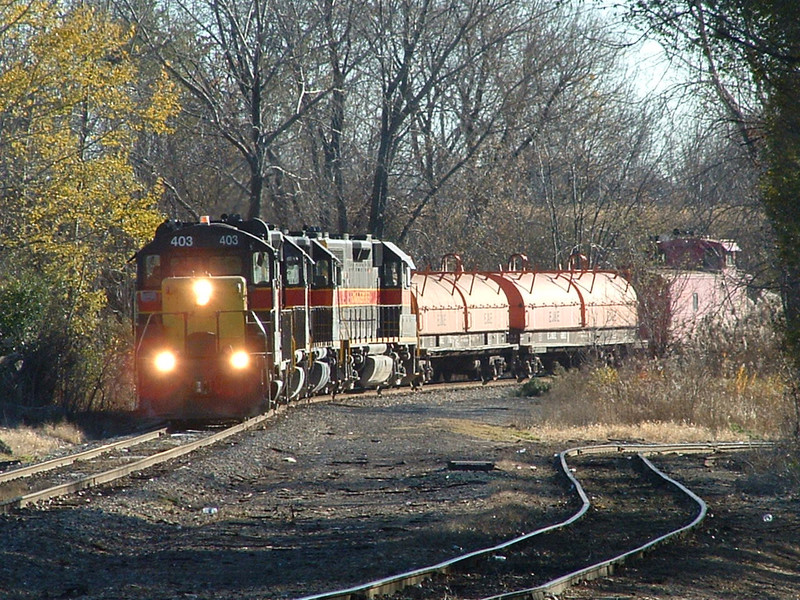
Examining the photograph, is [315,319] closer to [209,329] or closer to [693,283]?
[209,329]

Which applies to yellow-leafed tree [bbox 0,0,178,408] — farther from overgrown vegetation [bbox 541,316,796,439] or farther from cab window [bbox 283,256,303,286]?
overgrown vegetation [bbox 541,316,796,439]

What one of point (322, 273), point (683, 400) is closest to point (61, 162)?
point (322, 273)

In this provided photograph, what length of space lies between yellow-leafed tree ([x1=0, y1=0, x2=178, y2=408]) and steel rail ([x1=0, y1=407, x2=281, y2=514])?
6.65 m

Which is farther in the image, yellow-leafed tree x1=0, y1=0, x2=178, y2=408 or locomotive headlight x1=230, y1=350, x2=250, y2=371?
yellow-leafed tree x1=0, y1=0, x2=178, y2=408

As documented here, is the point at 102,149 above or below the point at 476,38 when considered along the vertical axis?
below

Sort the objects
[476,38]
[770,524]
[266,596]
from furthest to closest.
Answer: [476,38], [770,524], [266,596]

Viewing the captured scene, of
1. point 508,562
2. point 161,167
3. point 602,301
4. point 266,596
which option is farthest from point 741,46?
point 161,167

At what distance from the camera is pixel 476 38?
115 feet

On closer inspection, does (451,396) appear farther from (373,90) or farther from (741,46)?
(741,46)

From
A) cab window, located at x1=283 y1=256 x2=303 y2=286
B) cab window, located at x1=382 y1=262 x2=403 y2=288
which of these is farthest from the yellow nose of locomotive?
cab window, located at x1=382 y1=262 x2=403 y2=288

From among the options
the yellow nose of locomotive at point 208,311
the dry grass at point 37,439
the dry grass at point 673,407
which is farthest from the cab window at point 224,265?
the dry grass at point 673,407

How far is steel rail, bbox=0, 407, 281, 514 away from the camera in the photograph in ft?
31.9

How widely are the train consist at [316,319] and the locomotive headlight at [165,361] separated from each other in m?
0.02

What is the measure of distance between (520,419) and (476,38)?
18083 mm
